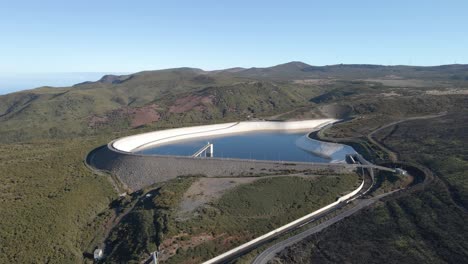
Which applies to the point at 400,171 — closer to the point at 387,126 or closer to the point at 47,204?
the point at 387,126

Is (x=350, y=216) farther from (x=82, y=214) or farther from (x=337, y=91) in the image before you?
(x=337, y=91)

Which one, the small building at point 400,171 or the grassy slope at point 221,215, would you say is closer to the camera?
the grassy slope at point 221,215

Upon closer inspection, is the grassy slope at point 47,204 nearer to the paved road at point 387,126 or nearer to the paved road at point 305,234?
the paved road at point 305,234

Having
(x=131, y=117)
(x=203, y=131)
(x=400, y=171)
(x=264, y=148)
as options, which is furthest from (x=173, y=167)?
(x=131, y=117)

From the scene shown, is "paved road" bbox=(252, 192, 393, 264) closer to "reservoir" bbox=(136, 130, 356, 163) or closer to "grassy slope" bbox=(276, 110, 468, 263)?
"grassy slope" bbox=(276, 110, 468, 263)

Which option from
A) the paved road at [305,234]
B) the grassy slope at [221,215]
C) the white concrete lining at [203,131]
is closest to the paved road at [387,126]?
the grassy slope at [221,215]
